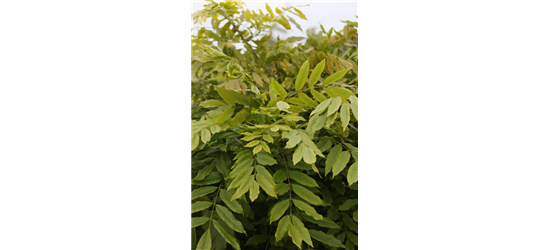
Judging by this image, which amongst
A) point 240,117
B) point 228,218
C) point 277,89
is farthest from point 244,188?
point 277,89

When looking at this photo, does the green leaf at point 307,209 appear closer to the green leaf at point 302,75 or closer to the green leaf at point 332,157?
the green leaf at point 332,157

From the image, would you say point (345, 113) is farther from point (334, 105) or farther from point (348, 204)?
point (348, 204)

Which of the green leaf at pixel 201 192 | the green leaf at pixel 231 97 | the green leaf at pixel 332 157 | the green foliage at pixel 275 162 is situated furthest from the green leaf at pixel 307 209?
the green leaf at pixel 231 97

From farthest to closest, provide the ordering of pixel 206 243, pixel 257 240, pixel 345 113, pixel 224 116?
pixel 257 240, pixel 224 116, pixel 206 243, pixel 345 113

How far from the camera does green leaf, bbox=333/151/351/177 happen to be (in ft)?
3.96

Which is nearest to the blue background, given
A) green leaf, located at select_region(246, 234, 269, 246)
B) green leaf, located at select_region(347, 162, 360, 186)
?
green leaf, located at select_region(347, 162, 360, 186)

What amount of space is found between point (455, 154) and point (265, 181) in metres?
0.53

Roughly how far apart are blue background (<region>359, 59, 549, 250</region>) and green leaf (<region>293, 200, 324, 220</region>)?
0.35m

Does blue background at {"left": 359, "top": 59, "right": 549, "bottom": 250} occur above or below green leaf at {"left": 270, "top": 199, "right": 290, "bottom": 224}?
above

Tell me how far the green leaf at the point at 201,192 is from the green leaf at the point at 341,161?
0.38 metres

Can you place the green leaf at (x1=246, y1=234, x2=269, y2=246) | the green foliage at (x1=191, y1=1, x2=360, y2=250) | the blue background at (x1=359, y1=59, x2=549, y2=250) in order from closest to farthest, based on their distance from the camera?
the blue background at (x1=359, y1=59, x2=549, y2=250) → the green foliage at (x1=191, y1=1, x2=360, y2=250) → the green leaf at (x1=246, y1=234, x2=269, y2=246)

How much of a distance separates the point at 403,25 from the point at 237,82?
0.74m

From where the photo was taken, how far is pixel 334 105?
1.11 m

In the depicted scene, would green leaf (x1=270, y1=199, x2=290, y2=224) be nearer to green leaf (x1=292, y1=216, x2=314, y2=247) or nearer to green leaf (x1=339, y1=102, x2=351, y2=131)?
green leaf (x1=292, y1=216, x2=314, y2=247)
